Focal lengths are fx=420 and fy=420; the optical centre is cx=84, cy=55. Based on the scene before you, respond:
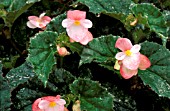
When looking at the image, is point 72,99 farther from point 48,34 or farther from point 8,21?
point 8,21

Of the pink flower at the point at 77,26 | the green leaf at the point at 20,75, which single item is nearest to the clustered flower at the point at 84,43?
the pink flower at the point at 77,26

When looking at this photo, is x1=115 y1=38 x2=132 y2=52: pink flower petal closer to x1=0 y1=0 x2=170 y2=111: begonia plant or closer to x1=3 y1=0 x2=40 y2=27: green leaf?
x1=0 y1=0 x2=170 y2=111: begonia plant

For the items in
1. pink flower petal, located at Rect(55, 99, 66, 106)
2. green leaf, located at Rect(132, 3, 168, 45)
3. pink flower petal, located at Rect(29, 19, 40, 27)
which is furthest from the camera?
pink flower petal, located at Rect(29, 19, 40, 27)

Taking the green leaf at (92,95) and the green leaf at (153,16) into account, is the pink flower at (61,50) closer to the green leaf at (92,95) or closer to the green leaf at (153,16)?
the green leaf at (92,95)

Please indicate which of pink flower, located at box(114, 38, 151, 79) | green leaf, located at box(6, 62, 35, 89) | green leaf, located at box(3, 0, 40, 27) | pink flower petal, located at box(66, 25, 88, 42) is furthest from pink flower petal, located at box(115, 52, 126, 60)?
green leaf, located at box(3, 0, 40, 27)

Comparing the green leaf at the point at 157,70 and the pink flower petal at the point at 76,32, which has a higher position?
the pink flower petal at the point at 76,32

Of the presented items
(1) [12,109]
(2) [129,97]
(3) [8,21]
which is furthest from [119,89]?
(3) [8,21]

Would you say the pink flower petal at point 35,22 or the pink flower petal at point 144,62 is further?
the pink flower petal at point 35,22
